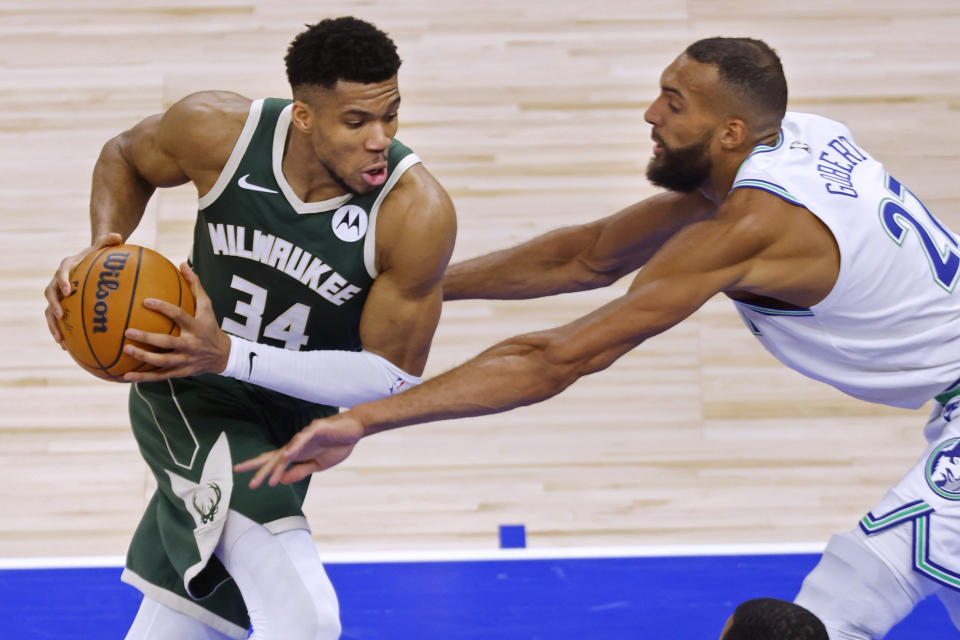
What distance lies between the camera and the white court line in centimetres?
389

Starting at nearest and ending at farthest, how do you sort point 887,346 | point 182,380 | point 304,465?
point 304,465 < point 887,346 < point 182,380

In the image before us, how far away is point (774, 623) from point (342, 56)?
1.47 m

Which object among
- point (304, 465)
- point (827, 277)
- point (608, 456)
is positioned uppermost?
point (827, 277)

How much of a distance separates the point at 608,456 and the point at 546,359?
95.2 inches

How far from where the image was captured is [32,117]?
200 inches

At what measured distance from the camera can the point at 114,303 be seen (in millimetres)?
2207

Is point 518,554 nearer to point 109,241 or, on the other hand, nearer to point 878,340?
point 878,340

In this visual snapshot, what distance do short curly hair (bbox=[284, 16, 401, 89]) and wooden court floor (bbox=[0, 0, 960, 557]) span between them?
2.42m

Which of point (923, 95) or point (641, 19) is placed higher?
point (641, 19)

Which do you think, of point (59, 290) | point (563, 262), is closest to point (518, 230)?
point (563, 262)

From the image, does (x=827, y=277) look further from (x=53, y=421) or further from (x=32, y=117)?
(x=32, y=117)

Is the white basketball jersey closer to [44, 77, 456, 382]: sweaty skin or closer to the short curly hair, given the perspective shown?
[44, 77, 456, 382]: sweaty skin

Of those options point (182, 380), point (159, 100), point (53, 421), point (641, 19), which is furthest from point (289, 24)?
point (182, 380)

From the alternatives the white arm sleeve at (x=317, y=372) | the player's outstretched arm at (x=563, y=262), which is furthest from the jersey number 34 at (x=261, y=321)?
the player's outstretched arm at (x=563, y=262)
